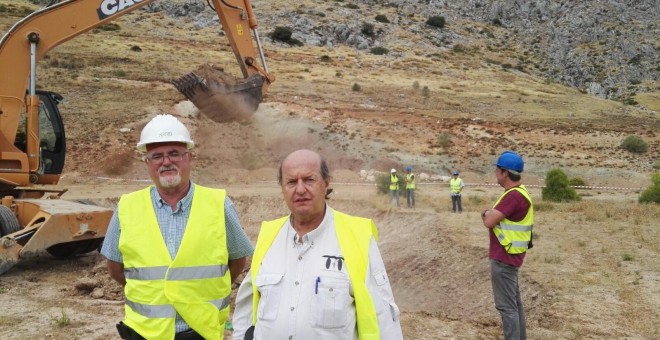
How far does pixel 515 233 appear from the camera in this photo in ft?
16.8

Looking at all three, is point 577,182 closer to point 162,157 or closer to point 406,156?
point 406,156

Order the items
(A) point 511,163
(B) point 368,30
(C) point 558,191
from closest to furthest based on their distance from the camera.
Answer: (A) point 511,163 → (C) point 558,191 → (B) point 368,30

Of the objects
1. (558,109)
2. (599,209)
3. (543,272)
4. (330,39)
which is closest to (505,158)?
(543,272)

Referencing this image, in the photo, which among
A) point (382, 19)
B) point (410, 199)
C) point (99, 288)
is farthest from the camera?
point (382, 19)

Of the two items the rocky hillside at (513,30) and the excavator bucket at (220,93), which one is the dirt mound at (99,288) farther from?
the rocky hillside at (513,30)

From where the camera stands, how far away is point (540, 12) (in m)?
76.9

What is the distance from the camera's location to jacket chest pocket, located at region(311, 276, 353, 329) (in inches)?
100

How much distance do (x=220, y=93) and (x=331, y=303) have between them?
15.7 meters

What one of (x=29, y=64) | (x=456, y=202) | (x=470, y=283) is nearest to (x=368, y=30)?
(x=456, y=202)

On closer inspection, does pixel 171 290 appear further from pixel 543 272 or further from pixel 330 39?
pixel 330 39

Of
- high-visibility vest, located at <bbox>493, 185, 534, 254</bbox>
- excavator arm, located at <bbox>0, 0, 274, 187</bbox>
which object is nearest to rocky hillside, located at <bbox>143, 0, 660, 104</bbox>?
excavator arm, located at <bbox>0, 0, 274, 187</bbox>

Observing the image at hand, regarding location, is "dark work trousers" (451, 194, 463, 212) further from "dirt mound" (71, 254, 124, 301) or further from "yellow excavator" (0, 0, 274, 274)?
"dirt mound" (71, 254, 124, 301)

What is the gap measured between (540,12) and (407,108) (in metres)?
47.7

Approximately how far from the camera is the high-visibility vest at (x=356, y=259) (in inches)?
101
